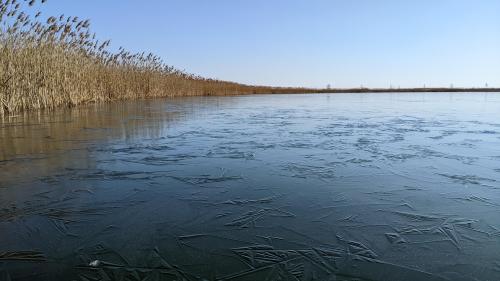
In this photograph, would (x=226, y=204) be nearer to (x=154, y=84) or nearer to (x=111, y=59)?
(x=111, y=59)

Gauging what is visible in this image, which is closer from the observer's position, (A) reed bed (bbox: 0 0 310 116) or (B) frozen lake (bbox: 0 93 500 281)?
(B) frozen lake (bbox: 0 93 500 281)

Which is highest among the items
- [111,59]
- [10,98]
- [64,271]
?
[111,59]

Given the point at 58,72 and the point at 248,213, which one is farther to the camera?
the point at 58,72

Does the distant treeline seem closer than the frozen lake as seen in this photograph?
No

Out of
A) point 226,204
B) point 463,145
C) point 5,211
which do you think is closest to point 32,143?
point 5,211

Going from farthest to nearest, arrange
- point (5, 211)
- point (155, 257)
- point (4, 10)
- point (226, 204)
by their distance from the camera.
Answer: point (4, 10) → point (226, 204) → point (5, 211) → point (155, 257)

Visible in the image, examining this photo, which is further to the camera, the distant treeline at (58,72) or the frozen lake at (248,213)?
the distant treeline at (58,72)

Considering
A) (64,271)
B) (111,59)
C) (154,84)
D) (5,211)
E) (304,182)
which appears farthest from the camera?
(154,84)

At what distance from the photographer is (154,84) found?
25.2 meters

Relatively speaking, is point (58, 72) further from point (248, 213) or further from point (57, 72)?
point (248, 213)

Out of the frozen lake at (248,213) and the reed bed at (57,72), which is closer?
the frozen lake at (248,213)

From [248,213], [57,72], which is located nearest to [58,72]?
[57,72]

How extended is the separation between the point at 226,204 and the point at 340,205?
841 mm

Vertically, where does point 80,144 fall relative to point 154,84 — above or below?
below
